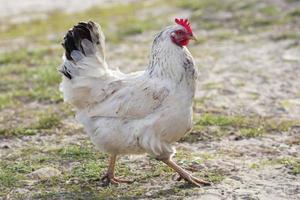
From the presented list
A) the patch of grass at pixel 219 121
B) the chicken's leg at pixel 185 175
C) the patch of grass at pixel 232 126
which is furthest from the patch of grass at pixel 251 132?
→ the chicken's leg at pixel 185 175

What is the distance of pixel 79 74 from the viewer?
6312mm

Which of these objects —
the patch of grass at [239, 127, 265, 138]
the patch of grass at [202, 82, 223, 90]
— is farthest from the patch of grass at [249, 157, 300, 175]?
the patch of grass at [202, 82, 223, 90]

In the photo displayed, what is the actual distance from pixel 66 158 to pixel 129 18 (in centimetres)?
876

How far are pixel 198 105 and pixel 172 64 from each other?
2868 millimetres

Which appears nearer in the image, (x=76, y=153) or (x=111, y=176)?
(x=111, y=176)

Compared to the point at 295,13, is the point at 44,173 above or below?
below

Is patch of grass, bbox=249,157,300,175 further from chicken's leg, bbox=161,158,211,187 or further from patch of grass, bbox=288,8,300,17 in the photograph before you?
patch of grass, bbox=288,8,300,17

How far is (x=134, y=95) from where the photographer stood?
20.3ft

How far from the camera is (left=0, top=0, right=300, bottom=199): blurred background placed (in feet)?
20.9

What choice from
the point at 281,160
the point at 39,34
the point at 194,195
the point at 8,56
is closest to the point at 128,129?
the point at 194,195

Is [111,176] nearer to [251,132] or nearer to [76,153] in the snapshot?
[76,153]

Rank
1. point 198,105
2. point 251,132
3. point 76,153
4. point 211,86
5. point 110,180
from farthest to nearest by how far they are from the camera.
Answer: point 211,86 < point 198,105 < point 251,132 < point 76,153 < point 110,180

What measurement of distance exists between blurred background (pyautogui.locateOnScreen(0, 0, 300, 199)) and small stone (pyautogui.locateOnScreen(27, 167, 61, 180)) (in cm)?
1

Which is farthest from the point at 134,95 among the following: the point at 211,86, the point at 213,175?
the point at 211,86
